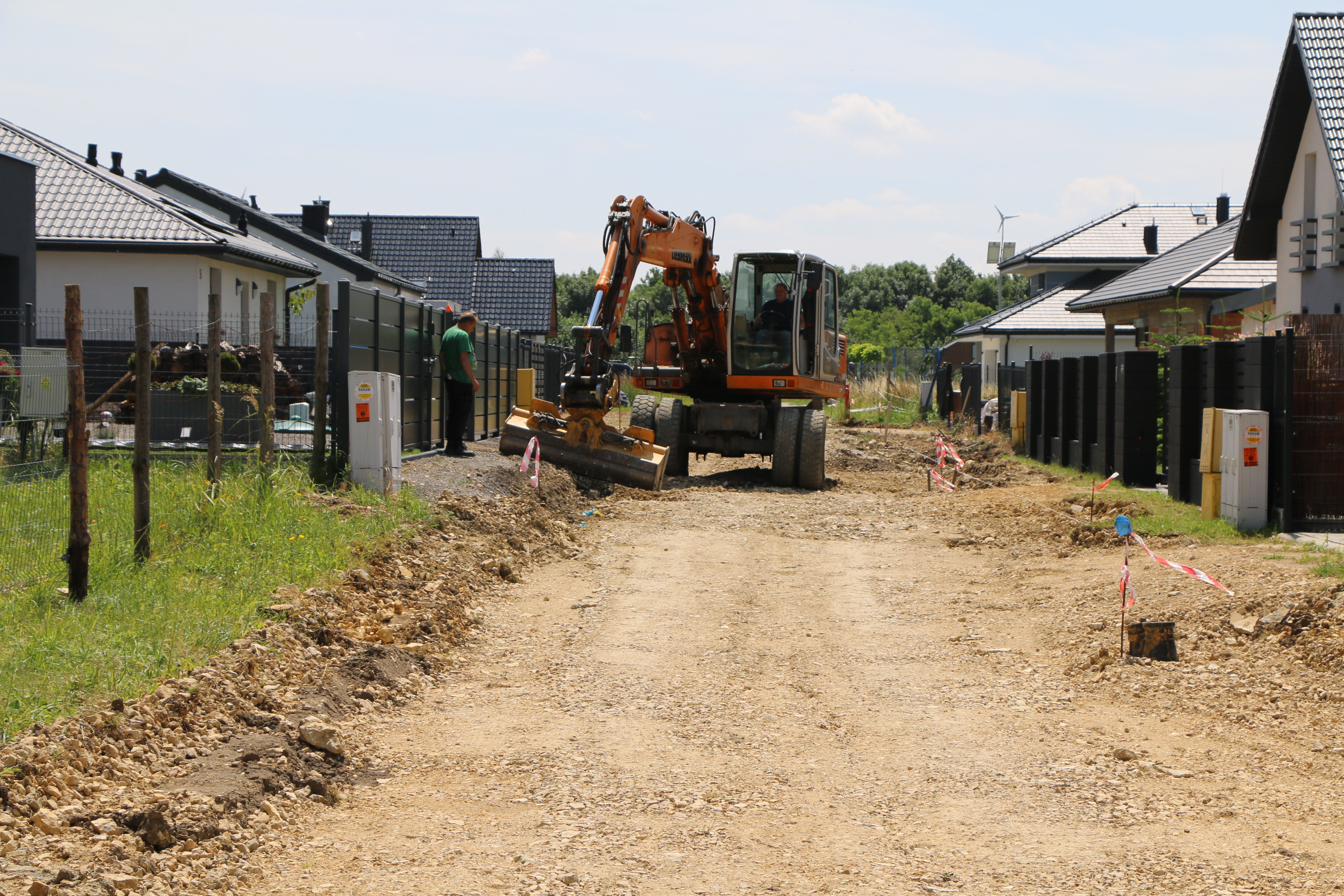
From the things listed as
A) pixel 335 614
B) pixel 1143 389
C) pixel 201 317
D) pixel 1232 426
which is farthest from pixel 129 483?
pixel 201 317

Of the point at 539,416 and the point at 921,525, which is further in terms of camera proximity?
the point at 539,416

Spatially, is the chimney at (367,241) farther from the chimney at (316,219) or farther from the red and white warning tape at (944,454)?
the red and white warning tape at (944,454)

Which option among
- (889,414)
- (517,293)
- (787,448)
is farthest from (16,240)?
(517,293)

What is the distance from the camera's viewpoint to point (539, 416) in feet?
52.9

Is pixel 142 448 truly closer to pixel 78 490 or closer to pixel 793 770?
pixel 78 490

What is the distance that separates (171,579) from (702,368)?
12.2 meters

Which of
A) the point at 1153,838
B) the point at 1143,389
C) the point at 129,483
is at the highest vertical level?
the point at 1143,389

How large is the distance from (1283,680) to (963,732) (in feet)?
7.29

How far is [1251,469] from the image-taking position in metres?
11.6

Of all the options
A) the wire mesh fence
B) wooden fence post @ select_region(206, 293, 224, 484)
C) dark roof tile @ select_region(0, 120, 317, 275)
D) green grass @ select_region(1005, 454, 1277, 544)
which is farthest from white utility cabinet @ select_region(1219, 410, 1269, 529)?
dark roof tile @ select_region(0, 120, 317, 275)

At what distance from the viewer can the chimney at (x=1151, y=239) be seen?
154 ft

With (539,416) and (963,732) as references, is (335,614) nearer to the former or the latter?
(963,732)

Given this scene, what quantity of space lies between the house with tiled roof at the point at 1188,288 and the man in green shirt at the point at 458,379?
15079mm

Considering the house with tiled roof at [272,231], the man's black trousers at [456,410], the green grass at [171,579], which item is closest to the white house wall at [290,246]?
the house with tiled roof at [272,231]
